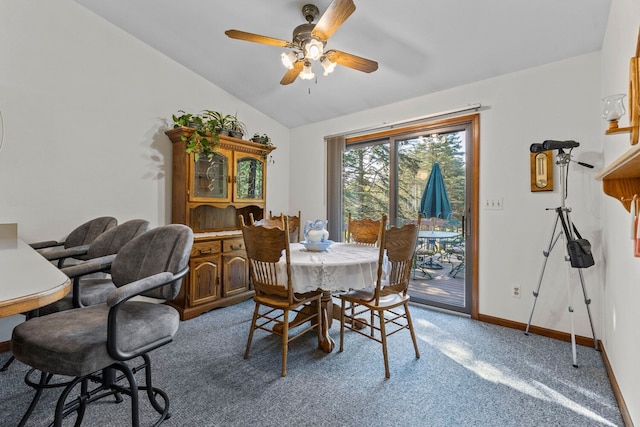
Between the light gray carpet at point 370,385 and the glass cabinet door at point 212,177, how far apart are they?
1459mm

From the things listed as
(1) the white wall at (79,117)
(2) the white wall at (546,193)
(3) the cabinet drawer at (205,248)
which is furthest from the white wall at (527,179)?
(1) the white wall at (79,117)

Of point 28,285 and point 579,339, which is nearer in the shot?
point 28,285

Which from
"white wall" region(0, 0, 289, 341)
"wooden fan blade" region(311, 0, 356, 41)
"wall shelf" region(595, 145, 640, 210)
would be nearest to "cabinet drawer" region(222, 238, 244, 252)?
"white wall" region(0, 0, 289, 341)

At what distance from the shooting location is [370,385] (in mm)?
1879

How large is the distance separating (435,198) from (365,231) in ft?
2.93

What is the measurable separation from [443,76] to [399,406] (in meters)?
2.77

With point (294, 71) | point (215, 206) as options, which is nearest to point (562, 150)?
point (294, 71)

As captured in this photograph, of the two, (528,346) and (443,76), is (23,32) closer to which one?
(443,76)

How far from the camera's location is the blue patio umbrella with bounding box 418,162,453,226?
326cm

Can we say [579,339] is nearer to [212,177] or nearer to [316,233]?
[316,233]

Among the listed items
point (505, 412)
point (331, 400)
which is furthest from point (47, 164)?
point (505, 412)

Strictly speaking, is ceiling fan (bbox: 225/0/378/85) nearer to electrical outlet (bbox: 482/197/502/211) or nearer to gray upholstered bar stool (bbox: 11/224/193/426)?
gray upholstered bar stool (bbox: 11/224/193/426)

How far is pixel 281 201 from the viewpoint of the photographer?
454 centimetres

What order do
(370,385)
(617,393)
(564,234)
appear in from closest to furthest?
(617,393) → (370,385) → (564,234)
